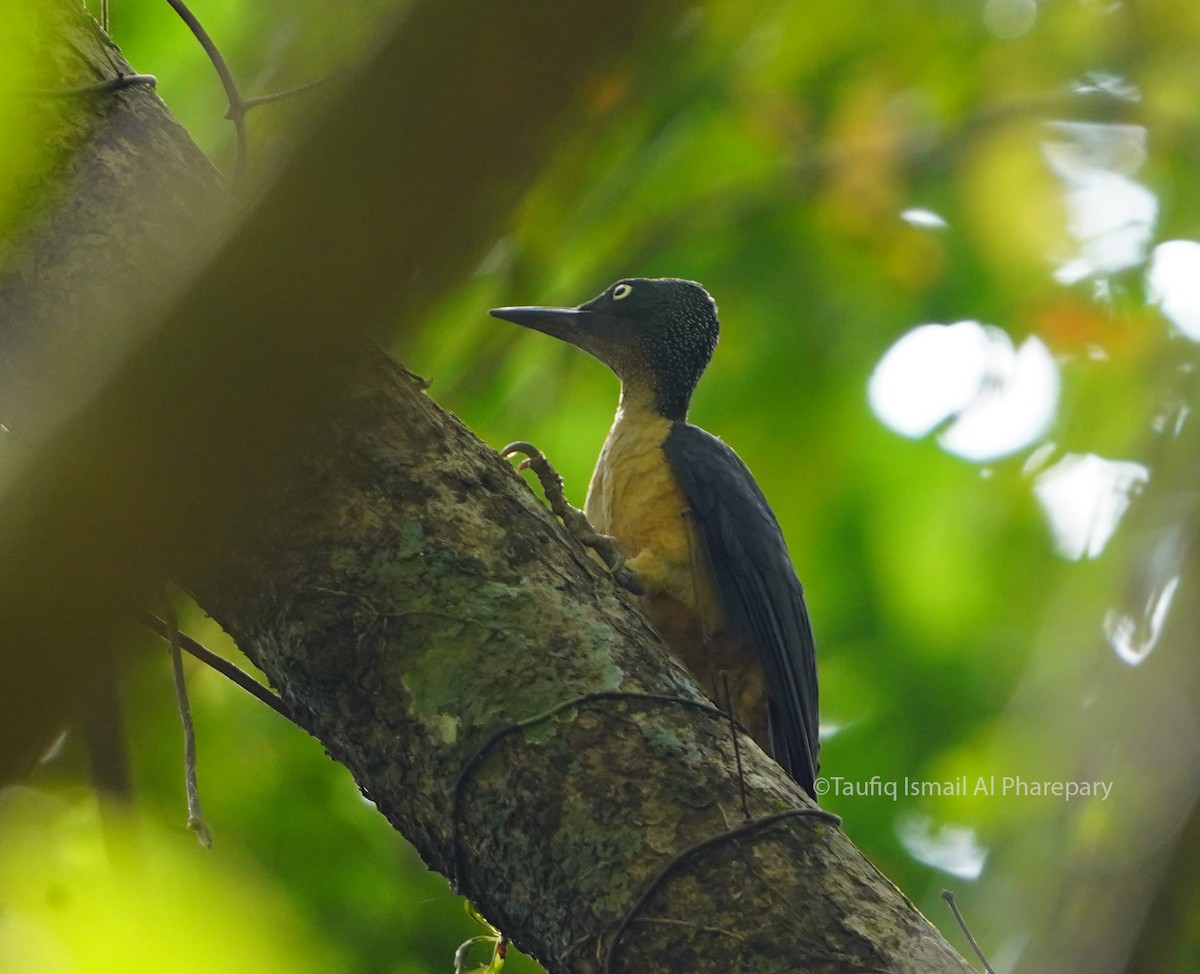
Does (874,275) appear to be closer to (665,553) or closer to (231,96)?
(665,553)

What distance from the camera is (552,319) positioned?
16.2 ft

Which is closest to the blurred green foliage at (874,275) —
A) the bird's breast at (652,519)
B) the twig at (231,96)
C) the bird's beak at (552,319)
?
the bird's beak at (552,319)

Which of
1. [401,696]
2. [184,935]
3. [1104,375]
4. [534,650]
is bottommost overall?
[184,935]

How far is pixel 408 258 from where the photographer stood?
110cm

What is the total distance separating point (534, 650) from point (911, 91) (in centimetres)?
388

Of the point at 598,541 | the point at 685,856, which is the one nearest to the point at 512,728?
the point at 685,856

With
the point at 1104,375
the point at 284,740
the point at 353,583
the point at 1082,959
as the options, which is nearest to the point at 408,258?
the point at 1082,959

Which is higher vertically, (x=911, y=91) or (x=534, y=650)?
(x=911, y=91)

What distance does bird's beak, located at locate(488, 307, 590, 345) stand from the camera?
15.3ft

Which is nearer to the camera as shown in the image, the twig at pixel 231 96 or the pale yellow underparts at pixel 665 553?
the twig at pixel 231 96

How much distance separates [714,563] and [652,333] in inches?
49.3

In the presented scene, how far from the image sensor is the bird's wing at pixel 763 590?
156 inches

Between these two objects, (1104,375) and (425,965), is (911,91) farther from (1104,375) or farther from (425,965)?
(425,965)

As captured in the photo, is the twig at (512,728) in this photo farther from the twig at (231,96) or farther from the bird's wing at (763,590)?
the bird's wing at (763,590)
